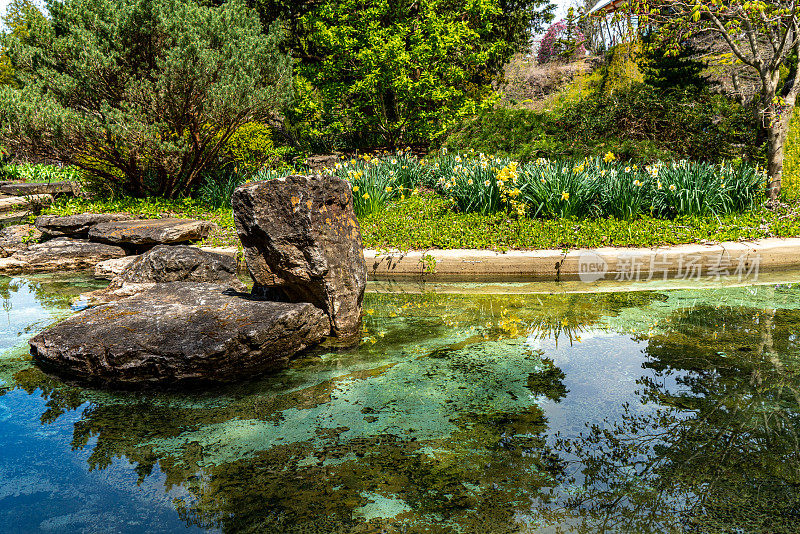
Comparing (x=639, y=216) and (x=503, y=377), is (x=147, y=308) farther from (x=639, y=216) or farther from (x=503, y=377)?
(x=639, y=216)

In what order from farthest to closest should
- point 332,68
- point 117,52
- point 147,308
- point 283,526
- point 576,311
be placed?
point 332,68, point 117,52, point 576,311, point 147,308, point 283,526

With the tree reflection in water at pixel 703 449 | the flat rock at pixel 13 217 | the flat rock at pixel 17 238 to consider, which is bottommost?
the tree reflection in water at pixel 703 449

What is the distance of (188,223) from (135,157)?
249 cm

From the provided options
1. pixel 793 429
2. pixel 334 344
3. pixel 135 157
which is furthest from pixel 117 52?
pixel 793 429

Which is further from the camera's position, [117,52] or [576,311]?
[117,52]

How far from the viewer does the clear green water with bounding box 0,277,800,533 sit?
90.0 inches

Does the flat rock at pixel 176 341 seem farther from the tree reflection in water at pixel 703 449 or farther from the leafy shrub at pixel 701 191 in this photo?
the leafy shrub at pixel 701 191

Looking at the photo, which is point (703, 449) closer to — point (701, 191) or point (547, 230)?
point (547, 230)

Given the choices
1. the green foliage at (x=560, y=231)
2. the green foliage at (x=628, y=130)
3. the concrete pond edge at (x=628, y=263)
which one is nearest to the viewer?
the concrete pond edge at (x=628, y=263)

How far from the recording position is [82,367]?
384cm

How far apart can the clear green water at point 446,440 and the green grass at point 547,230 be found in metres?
2.28

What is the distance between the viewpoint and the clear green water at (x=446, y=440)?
229cm

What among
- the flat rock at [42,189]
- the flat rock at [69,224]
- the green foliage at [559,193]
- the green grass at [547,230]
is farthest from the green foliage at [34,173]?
the green foliage at [559,193]

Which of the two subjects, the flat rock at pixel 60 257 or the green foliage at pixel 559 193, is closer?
the green foliage at pixel 559 193
